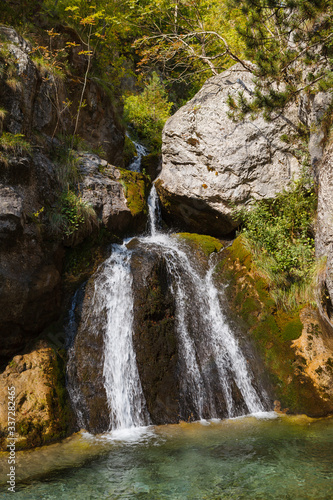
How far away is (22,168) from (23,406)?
429 centimetres

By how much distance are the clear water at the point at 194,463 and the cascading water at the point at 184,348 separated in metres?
0.43

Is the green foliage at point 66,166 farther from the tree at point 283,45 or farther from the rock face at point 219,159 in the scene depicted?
the tree at point 283,45

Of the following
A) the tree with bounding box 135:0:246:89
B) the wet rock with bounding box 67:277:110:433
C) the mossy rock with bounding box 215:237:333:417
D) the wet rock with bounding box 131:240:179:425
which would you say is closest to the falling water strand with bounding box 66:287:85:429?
the wet rock with bounding box 67:277:110:433

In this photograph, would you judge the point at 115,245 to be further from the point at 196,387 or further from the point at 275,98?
the point at 275,98

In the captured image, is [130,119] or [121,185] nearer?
[121,185]

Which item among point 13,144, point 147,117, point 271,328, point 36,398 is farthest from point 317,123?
point 36,398

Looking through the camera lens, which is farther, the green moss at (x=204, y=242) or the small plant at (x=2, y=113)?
the green moss at (x=204, y=242)

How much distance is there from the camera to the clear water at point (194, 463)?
11.8 ft

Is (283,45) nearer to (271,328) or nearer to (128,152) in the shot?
(271,328)

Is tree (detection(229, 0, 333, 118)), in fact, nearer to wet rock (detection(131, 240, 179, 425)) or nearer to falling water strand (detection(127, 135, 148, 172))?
wet rock (detection(131, 240, 179, 425))

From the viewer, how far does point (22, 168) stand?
21.5 ft

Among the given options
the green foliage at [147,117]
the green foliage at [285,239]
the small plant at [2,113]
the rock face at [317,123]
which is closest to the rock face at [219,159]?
the green foliage at [285,239]

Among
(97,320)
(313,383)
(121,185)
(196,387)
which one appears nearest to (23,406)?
(97,320)

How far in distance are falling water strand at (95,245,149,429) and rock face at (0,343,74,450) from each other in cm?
81
